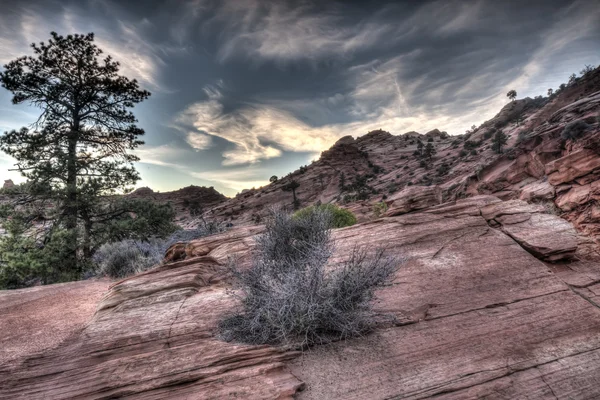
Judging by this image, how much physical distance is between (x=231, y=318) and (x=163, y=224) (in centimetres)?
1231

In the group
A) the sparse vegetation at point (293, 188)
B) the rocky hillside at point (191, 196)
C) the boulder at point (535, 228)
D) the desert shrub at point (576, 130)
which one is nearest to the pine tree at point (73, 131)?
the boulder at point (535, 228)

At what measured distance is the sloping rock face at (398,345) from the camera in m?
2.88

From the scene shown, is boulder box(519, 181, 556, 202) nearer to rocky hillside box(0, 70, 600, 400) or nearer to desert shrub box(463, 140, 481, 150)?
rocky hillside box(0, 70, 600, 400)

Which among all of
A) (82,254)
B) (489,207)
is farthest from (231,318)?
(82,254)

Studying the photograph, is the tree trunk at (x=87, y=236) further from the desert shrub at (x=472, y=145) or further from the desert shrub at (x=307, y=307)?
the desert shrub at (x=472, y=145)

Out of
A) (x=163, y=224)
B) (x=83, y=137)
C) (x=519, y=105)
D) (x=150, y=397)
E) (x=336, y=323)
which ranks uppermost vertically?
(x=519, y=105)

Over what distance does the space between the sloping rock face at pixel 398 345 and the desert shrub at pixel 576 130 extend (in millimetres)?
16598

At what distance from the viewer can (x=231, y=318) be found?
13.0 feet

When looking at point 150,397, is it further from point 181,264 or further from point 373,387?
point 181,264

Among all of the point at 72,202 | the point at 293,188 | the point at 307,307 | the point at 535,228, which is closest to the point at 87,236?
the point at 72,202

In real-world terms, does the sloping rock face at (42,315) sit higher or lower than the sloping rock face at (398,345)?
higher

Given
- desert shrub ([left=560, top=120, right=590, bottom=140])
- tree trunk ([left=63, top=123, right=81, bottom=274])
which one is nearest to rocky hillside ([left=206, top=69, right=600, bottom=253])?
desert shrub ([left=560, top=120, right=590, bottom=140])

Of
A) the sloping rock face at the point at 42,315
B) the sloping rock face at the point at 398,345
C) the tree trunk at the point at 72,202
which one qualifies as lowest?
Answer: the sloping rock face at the point at 398,345

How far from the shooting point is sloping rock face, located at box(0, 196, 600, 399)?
288 cm
